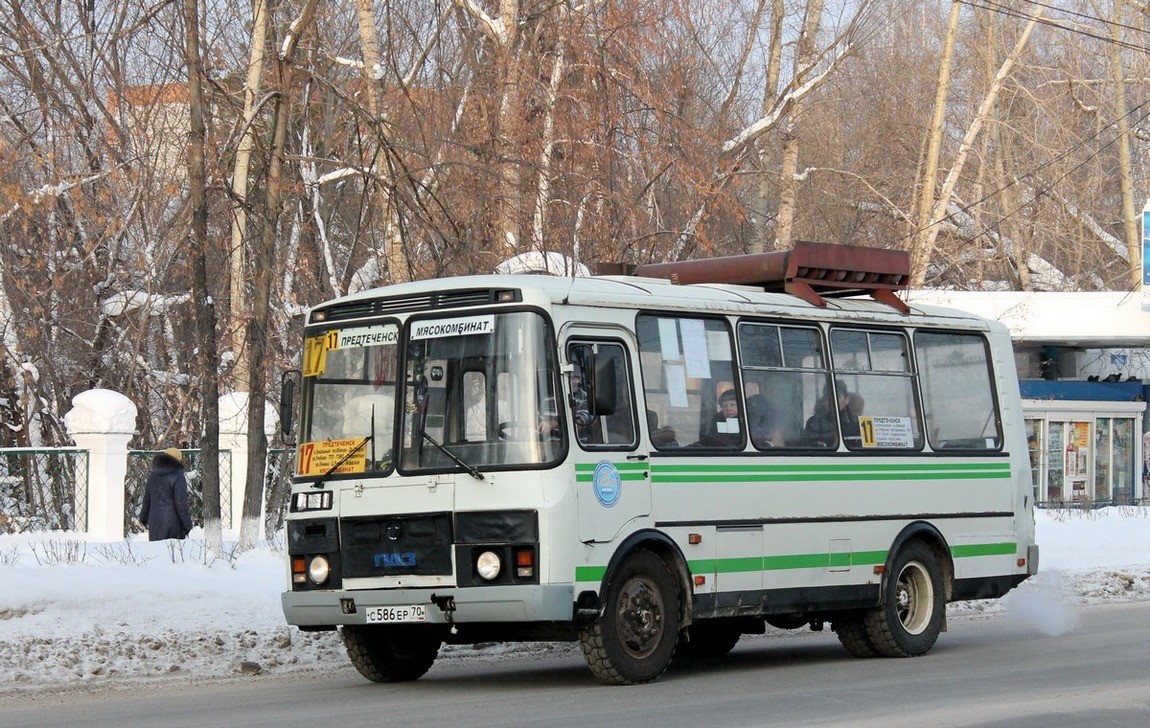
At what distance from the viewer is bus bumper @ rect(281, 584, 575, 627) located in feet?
32.2

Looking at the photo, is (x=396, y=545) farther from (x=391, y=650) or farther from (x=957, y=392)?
(x=957, y=392)

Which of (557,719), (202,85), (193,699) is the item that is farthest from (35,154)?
(557,719)

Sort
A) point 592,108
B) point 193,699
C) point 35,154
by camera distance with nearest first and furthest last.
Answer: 1. point 193,699
2. point 35,154
3. point 592,108

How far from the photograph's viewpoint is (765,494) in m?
11.6

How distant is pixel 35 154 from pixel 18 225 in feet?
19.3

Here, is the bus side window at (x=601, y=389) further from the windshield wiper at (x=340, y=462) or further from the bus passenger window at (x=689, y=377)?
the windshield wiper at (x=340, y=462)

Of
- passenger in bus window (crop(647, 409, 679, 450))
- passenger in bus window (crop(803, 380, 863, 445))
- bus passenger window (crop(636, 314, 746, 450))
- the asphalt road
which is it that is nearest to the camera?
the asphalt road

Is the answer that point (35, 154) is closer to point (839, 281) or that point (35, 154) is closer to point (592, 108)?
point (592, 108)

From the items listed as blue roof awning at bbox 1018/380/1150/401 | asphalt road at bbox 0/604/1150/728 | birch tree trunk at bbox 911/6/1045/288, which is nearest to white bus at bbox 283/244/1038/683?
asphalt road at bbox 0/604/1150/728

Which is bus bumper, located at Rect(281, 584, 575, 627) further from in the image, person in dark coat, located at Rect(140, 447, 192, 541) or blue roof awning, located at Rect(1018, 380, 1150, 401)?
blue roof awning, located at Rect(1018, 380, 1150, 401)

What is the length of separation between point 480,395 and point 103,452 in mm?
9826

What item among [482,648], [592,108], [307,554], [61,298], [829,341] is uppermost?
[592,108]

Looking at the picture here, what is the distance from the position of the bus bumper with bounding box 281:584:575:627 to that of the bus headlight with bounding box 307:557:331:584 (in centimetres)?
9

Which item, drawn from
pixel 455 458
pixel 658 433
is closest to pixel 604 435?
pixel 658 433
